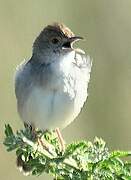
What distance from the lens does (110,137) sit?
24.3 ft

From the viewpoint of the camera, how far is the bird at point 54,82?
13.6 feet

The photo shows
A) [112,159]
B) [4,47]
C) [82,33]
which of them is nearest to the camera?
[112,159]

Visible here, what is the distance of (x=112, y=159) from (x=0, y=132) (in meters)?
4.87

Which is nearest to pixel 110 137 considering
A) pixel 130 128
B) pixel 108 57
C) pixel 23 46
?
pixel 130 128

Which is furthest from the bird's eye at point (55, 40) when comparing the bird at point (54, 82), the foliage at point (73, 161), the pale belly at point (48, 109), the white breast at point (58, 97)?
the foliage at point (73, 161)

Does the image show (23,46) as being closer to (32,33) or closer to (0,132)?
(32,33)

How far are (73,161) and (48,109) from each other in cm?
177

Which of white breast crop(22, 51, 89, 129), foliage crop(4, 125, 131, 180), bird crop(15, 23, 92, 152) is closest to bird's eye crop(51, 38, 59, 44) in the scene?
bird crop(15, 23, 92, 152)

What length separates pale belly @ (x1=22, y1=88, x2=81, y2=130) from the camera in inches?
164

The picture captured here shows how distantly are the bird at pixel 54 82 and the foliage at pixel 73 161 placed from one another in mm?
1599

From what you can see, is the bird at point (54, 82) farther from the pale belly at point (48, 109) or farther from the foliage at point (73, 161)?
the foliage at point (73, 161)

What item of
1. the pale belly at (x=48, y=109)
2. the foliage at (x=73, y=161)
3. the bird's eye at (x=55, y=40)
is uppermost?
the bird's eye at (x=55, y=40)

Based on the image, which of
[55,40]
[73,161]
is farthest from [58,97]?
[73,161]

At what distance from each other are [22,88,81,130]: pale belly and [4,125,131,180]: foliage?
1614mm
